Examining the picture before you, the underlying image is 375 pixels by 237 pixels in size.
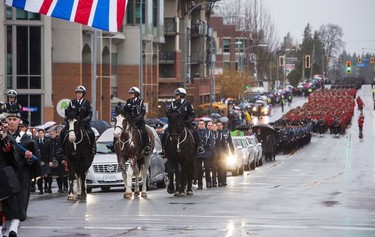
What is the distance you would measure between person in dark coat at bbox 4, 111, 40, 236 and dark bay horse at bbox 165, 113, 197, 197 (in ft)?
19.8

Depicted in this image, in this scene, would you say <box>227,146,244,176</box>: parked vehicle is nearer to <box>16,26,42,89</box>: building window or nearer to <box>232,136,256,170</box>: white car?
<box>232,136,256,170</box>: white car

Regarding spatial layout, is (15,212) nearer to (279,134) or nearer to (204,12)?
(279,134)

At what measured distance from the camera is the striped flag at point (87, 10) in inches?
1136

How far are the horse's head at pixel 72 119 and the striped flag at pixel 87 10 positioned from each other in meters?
5.83

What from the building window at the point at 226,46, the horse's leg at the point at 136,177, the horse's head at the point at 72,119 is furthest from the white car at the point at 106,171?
the building window at the point at 226,46

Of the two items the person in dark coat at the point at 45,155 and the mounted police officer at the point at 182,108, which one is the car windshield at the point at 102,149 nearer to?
the person in dark coat at the point at 45,155

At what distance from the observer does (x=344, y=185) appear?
3122 centimetres

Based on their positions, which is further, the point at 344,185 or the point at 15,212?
the point at 344,185

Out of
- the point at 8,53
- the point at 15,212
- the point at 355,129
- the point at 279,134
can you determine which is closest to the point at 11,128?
the point at 15,212

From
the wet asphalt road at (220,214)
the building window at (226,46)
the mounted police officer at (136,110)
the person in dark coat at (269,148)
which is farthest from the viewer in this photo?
the building window at (226,46)

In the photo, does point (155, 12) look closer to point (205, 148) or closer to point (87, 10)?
point (87, 10)

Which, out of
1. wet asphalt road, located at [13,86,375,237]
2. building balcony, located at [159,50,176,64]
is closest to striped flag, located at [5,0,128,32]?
wet asphalt road, located at [13,86,375,237]

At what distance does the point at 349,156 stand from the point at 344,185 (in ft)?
102

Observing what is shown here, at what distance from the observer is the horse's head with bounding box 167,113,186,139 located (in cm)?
2439
